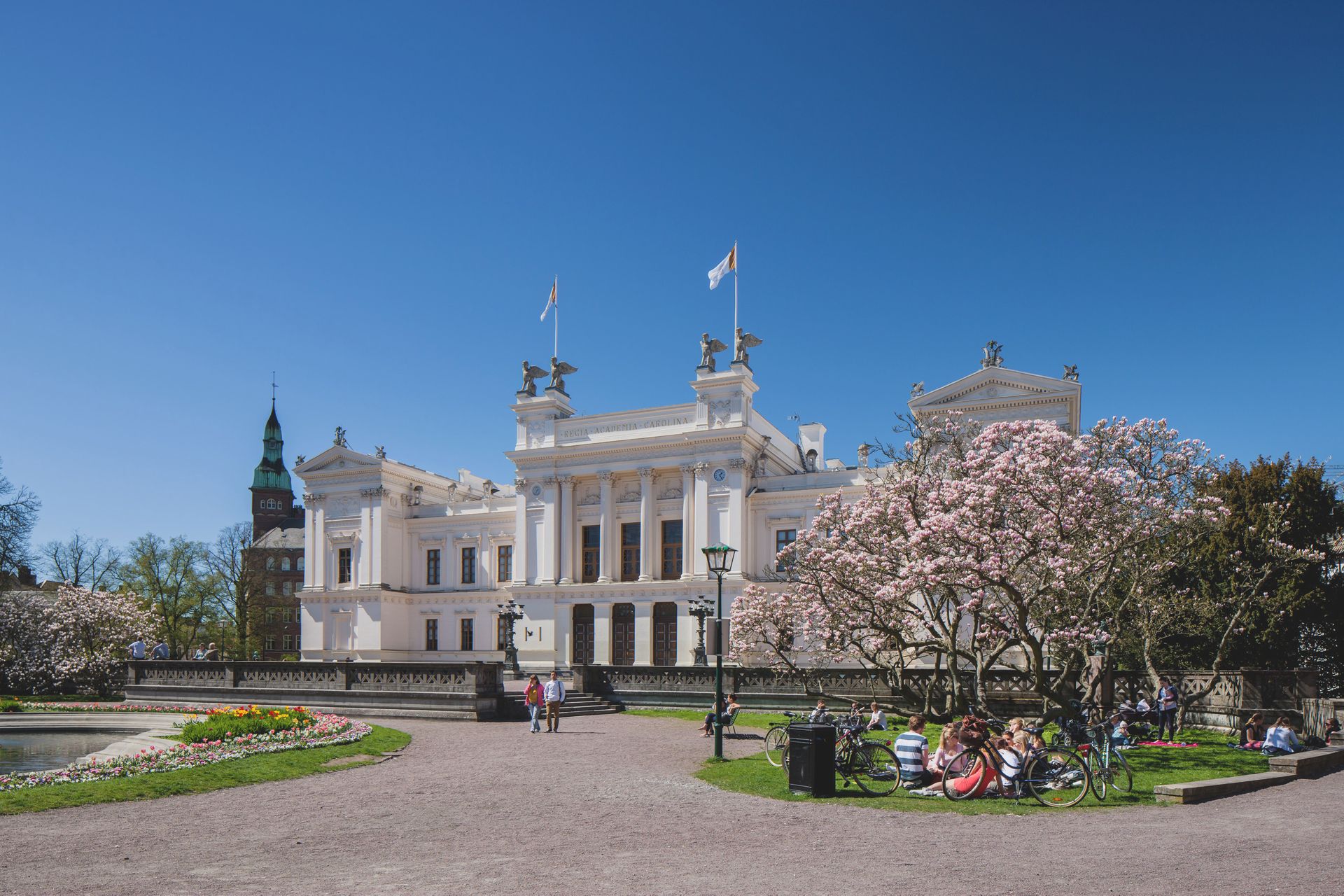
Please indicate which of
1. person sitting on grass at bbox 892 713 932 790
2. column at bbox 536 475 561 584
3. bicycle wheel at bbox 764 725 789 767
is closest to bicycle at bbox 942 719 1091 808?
person sitting on grass at bbox 892 713 932 790

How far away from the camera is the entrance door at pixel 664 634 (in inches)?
1901

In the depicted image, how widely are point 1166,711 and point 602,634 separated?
31.3 m

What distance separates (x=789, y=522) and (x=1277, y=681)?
24843 mm

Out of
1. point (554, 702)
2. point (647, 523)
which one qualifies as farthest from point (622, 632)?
point (554, 702)

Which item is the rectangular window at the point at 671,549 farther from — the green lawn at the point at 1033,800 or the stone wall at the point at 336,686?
the green lawn at the point at 1033,800

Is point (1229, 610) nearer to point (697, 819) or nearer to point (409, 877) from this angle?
Answer: point (697, 819)

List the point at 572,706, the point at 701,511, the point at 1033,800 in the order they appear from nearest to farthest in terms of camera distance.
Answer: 1. the point at 1033,800
2. the point at 572,706
3. the point at 701,511

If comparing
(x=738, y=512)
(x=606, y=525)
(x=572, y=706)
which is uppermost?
(x=738, y=512)

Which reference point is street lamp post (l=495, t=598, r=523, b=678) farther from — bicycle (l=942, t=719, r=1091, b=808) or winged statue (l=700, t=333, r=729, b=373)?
bicycle (l=942, t=719, r=1091, b=808)

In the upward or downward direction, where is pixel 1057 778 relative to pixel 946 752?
downward

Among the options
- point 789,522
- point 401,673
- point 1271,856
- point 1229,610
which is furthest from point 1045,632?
point 789,522

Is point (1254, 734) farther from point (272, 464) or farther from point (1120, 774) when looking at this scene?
point (272, 464)

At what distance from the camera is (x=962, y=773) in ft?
47.7

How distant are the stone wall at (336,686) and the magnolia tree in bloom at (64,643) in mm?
6757
